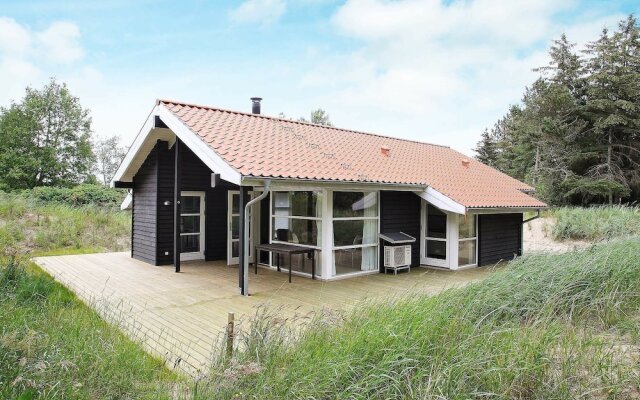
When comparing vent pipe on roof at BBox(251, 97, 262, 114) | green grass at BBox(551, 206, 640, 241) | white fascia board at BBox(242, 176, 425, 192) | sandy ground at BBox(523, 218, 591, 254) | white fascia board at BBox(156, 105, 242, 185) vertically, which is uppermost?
vent pipe on roof at BBox(251, 97, 262, 114)

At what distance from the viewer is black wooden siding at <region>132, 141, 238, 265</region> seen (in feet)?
34.3

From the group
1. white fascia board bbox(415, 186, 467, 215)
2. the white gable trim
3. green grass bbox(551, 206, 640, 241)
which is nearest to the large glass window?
the white gable trim

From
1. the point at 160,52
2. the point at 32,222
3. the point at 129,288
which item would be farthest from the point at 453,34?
the point at 32,222

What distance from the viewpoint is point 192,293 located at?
741 centimetres

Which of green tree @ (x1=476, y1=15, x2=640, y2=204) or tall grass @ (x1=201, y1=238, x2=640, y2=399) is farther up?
green tree @ (x1=476, y1=15, x2=640, y2=204)

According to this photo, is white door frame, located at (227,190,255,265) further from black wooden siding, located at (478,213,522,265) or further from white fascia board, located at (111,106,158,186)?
black wooden siding, located at (478,213,522,265)

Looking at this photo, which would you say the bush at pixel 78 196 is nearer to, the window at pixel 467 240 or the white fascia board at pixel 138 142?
the white fascia board at pixel 138 142

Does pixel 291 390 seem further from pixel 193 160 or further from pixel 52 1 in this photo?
pixel 52 1

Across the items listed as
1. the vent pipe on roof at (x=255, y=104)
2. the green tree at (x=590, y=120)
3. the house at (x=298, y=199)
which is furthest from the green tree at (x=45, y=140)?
the green tree at (x=590, y=120)

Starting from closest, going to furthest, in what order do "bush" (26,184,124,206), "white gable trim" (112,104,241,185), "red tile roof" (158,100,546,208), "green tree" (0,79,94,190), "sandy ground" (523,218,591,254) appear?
"white gable trim" (112,104,241,185) < "red tile roof" (158,100,546,208) < "sandy ground" (523,218,591,254) < "bush" (26,184,124,206) < "green tree" (0,79,94,190)

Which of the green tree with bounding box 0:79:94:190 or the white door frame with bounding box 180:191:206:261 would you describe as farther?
the green tree with bounding box 0:79:94:190

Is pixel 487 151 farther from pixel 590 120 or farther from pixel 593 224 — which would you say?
pixel 593 224

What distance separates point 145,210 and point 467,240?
8.33 m

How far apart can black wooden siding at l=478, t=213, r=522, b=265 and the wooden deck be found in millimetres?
960
